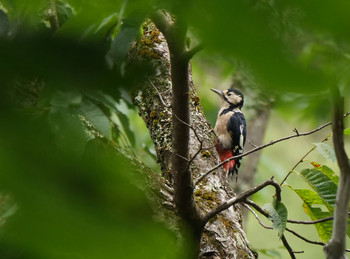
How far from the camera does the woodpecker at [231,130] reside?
4914mm

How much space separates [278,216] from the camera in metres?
1.82

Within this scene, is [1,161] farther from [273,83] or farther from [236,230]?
[236,230]

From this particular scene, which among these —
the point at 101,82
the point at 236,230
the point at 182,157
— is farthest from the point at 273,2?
the point at 236,230

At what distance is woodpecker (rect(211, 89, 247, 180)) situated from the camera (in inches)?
193

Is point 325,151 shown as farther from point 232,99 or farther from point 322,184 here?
point 232,99

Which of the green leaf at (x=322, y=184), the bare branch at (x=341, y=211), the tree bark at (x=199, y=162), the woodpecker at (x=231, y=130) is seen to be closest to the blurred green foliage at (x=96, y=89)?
the bare branch at (x=341, y=211)

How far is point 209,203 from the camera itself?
230 cm

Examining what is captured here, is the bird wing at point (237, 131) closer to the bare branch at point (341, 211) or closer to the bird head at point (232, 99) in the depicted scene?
the bird head at point (232, 99)

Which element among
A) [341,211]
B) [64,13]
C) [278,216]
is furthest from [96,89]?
[278,216]

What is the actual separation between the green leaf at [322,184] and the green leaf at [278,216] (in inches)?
7.6

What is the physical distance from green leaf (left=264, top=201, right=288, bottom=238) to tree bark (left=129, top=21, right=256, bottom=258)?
0.91 ft

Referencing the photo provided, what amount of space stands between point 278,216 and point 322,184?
27 cm

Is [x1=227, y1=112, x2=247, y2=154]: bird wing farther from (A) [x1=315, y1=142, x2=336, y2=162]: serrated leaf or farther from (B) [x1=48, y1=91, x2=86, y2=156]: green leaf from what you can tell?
(B) [x1=48, y1=91, x2=86, y2=156]: green leaf

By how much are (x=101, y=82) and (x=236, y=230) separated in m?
1.90
